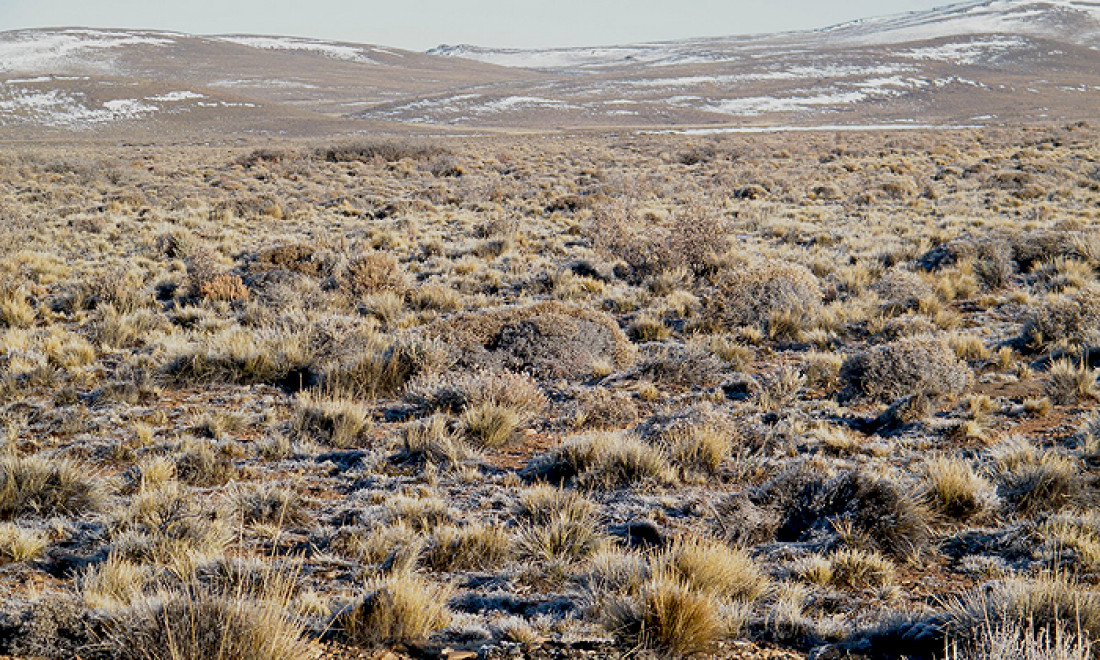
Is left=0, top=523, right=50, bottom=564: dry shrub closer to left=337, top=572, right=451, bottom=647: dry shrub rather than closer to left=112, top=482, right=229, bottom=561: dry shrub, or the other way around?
left=112, top=482, right=229, bottom=561: dry shrub

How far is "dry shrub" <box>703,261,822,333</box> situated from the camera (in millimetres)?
9258

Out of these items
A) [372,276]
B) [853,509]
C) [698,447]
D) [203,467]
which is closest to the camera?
[853,509]

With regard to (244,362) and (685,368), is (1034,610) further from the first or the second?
(244,362)

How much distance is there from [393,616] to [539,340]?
4.99m

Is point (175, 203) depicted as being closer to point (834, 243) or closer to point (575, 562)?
point (834, 243)

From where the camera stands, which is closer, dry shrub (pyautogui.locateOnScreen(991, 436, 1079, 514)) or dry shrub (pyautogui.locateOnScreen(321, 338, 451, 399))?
dry shrub (pyautogui.locateOnScreen(991, 436, 1079, 514))

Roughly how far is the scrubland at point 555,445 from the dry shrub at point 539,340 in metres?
0.05

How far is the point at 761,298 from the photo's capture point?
9.43 meters

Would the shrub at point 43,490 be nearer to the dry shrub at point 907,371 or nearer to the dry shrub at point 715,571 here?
the dry shrub at point 715,571

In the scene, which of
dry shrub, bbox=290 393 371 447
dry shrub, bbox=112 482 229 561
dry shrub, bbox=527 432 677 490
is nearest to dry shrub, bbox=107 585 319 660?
dry shrub, bbox=112 482 229 561

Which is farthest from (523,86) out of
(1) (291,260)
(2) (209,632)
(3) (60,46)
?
(2) (209,632)

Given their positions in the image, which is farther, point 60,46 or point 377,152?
point 60,46

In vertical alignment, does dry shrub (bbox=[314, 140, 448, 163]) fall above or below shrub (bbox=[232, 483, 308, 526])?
above

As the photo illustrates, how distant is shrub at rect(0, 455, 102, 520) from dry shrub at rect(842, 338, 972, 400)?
6.38m
